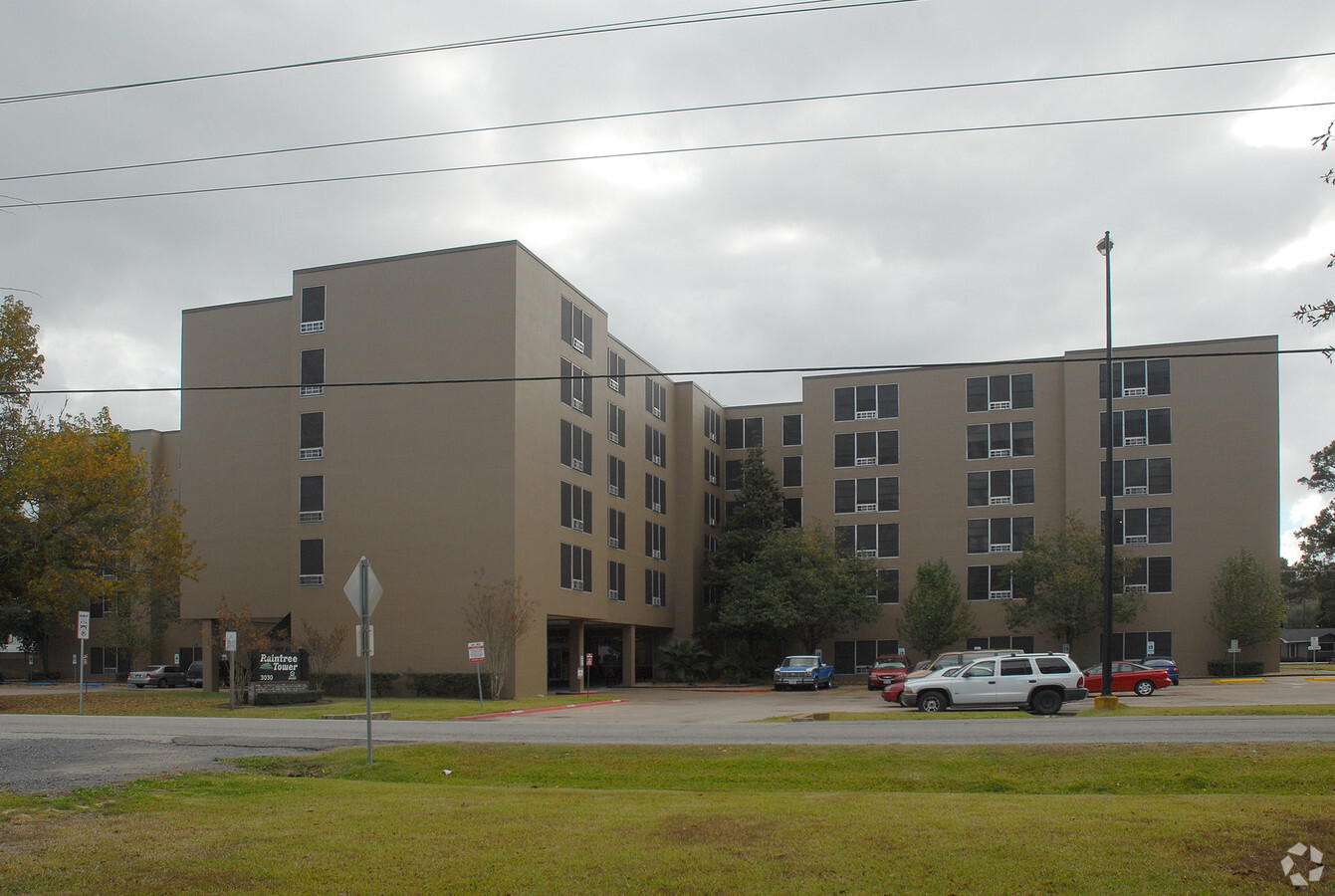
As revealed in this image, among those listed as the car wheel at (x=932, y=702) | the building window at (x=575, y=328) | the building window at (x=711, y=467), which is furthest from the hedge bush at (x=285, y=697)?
the building window at (x=711, y=467)

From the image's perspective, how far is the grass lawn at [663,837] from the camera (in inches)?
328

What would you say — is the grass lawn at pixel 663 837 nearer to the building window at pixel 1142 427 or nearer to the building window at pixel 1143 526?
the building window at pixel 1143 526

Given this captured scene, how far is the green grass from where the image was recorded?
32406mm

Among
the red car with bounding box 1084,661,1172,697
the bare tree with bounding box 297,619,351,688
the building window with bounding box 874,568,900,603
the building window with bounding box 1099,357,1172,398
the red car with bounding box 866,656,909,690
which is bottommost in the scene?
the red car with bounding box 866,656,909,690

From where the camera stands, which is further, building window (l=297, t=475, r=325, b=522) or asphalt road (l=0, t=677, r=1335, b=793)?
building window (l=297, t=475, r=325, b=522)

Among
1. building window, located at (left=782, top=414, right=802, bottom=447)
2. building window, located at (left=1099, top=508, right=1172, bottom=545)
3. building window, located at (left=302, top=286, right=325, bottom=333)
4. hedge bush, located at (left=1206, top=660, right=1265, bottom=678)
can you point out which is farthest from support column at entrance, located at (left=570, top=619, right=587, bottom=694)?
hedge bush, located at (left=1206, top=660, right=1265, bottom=678)

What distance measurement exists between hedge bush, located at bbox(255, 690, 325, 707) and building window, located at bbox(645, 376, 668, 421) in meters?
26.8

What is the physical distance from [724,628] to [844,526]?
350 inches

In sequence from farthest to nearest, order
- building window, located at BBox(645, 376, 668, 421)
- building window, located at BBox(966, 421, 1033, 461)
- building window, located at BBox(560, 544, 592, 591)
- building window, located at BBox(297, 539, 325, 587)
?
building window, located at BBox(645, 376, 668, 421) → building window, located at BBox(966, 421, 1033, 461) → building window, located at BBox(560, 544, 592, 591) → building window, located at BBox(297, 539, 325, 587)

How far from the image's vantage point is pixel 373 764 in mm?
17188

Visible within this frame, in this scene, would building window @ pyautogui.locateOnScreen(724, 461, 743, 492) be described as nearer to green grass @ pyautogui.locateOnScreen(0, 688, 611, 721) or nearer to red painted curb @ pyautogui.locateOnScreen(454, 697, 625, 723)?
green grass @ pyautogui.locateOnScreen(0, 688, 611, 721)

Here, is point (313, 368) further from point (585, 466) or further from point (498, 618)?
point (498, 618)

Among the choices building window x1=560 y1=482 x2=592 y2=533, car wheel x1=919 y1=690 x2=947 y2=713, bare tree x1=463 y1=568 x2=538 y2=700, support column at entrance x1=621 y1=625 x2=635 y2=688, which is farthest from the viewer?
support column at entrance x1=621 y1=625 x2=635 y2=688

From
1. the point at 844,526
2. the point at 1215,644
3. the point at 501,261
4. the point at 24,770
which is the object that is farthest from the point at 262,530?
the point at 1215,644
